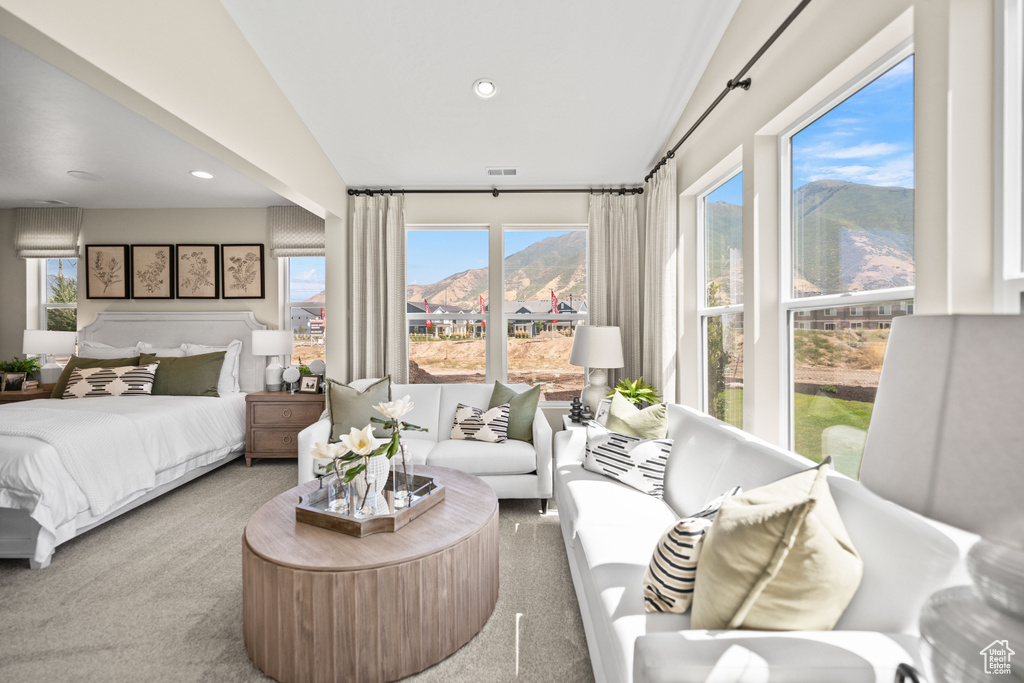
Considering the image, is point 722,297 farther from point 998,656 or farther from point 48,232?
point 48,232

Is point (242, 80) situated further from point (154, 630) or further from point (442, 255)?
point (154, 630)

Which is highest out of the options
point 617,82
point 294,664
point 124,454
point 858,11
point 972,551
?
point 617,82

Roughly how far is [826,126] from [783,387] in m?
1.22

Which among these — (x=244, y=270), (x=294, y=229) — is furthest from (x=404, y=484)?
(x=244, y=270)

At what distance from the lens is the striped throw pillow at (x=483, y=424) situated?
10.8 feet

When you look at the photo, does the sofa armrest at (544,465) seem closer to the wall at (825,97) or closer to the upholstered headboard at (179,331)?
the wall at (825,97)

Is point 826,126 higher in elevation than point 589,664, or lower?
higher

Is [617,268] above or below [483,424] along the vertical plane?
above

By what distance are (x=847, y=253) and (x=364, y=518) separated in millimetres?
2250

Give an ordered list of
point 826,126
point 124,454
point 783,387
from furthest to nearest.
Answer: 1. point 124,454
2. point 783,387
3. point 826,126

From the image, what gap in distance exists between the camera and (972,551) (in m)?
0.51

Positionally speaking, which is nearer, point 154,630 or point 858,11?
point 858,11

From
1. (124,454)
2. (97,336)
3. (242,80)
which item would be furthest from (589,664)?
(97,336)

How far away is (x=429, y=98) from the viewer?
10.4ft
